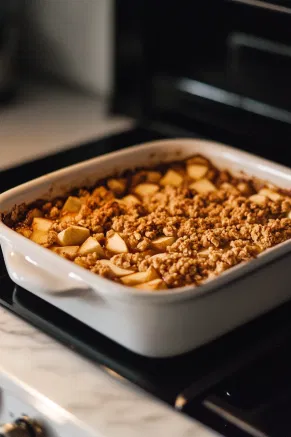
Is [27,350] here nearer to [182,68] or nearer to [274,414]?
[274,414]

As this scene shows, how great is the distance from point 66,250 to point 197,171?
1.00 ft

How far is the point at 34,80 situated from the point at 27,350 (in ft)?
2.94

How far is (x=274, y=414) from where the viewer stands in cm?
78

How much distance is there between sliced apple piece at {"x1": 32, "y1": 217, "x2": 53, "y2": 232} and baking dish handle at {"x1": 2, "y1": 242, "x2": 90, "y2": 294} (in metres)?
0.08

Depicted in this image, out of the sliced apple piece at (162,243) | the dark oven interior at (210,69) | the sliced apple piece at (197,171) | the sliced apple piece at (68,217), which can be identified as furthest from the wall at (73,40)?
the sliced apple piece at (162,243)

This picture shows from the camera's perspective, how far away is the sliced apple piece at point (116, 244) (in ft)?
3.05

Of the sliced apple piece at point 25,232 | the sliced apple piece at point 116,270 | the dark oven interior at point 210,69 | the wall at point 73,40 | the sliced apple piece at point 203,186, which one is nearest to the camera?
the sliced apple piece at point 116,270

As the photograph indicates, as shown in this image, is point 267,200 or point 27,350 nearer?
point 27,350

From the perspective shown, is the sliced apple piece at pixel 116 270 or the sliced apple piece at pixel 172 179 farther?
the sliced apple piece at pixel 172 179

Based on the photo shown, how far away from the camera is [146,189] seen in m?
1.12

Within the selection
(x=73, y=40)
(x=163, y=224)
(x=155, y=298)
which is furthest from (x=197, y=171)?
(x=73, y=40)

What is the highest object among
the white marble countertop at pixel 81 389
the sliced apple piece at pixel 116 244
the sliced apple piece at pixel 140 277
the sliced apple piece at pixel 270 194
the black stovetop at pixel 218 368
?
the sliced apple piece at pixel 270 194

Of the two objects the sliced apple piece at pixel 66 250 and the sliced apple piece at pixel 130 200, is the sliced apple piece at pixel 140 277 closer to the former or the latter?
the sliced apple piece at pixel 66 250

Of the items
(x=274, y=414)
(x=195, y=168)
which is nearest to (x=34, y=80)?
(x=195, y=168)
